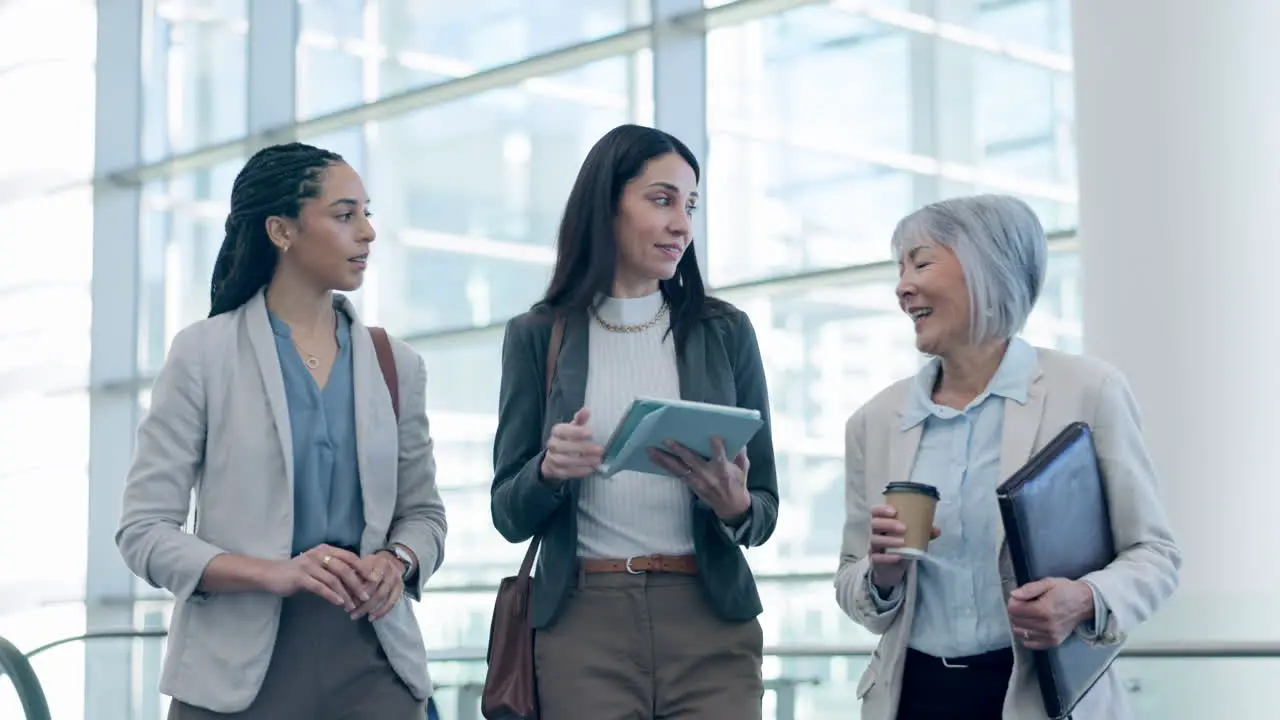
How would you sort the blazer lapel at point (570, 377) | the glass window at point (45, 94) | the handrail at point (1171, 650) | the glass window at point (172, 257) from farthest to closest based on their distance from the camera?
the glass window at point (45, 94)
the glass window at point (172, 257)
the handrail at point (1171, 650)
the blazer lapel at point (570, 377)

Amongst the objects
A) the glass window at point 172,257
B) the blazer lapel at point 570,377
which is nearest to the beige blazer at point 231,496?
the blazer lapel at point 570,377

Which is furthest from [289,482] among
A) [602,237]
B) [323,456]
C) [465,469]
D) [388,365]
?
[465,469]

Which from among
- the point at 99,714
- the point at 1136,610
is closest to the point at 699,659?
the point at 1136,610

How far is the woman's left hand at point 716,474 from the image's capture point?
8.46ft

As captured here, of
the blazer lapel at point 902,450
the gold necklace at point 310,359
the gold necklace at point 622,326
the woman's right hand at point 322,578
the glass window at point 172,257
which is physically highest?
the glass window at point 172,257

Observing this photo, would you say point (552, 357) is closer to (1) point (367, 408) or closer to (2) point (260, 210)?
(1) point (367, 408)

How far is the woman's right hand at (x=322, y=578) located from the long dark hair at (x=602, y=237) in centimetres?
62

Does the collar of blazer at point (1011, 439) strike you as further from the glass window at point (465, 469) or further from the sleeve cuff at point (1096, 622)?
the glass window at point (465, 469)

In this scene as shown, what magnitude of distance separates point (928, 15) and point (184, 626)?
19.1 ft

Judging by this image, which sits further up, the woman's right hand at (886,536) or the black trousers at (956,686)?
the woman's right hand at (886,536)

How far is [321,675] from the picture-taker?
265 centimetres

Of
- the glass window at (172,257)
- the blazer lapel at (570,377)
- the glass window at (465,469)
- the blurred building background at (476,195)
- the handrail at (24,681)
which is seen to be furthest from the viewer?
the glass window at (172,257)

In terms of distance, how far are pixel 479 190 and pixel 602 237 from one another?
6938mm

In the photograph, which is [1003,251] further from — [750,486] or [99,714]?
[99,714]
